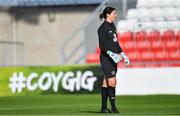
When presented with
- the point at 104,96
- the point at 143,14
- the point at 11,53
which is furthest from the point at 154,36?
the point at 104,96

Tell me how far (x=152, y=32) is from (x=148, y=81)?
5.26m

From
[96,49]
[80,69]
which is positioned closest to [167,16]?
[96,49]

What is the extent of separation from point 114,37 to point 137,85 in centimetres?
974

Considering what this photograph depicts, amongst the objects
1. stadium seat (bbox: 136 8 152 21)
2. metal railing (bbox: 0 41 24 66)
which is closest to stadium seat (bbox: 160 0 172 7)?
stadium seat (bbox: 136 8 152 21)

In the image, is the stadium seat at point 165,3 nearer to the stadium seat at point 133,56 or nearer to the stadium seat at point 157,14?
the stadium seat at point 157,14

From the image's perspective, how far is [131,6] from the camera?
30.6 m

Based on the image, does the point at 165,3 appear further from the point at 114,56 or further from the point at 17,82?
the point at 114,56

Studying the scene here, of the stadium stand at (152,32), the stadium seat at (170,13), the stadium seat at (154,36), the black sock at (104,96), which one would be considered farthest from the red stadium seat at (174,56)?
the black sock at (104,96)

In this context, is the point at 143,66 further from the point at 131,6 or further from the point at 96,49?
the point at 131,6

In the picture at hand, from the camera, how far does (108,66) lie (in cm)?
1388

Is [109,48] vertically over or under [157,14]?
under

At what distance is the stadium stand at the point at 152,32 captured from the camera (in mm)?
27391

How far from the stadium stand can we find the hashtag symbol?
3.48 m

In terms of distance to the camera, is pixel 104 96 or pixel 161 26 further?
pixel 161 26
